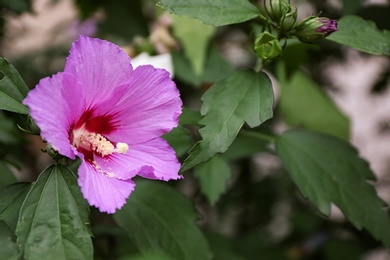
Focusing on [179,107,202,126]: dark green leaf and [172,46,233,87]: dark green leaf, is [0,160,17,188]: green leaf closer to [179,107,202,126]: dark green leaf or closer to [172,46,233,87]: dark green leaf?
[179,107,202,126]: dark green leaf

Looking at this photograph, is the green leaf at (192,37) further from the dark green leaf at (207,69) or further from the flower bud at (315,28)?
the flower bud at (315,28)

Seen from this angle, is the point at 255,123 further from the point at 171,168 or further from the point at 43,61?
the point at 43,61

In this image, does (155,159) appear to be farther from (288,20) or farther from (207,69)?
(207,69)

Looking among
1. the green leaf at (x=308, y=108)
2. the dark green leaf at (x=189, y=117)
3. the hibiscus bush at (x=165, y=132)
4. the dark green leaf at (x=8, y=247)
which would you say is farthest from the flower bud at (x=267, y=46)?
the green leaf at (x=308, y=108)

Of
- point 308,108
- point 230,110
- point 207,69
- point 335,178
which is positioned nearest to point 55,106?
point 230,110

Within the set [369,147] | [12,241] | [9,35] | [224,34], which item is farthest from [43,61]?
[369,147]

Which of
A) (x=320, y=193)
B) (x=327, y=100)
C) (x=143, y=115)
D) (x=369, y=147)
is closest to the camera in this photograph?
(x=143, y=115)
